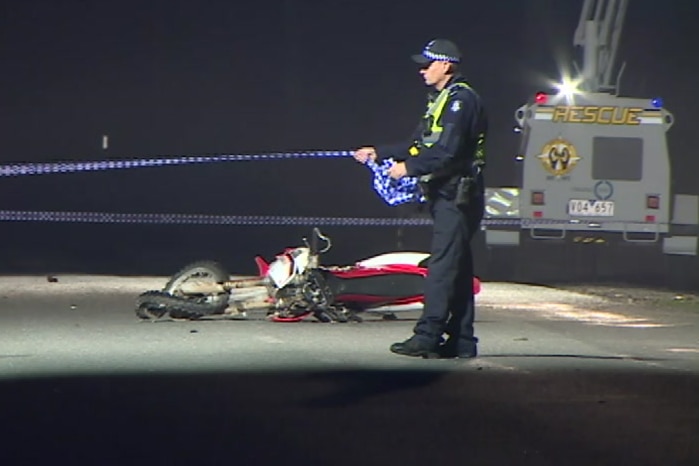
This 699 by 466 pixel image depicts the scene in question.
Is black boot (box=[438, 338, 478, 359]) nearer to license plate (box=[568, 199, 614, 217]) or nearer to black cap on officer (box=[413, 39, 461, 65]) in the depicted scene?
black cap on officer (box=[413, 39, 461, 65])

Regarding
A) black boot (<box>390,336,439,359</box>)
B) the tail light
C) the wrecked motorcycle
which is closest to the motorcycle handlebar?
the wrecked motorcycle

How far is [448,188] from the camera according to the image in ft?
26.7

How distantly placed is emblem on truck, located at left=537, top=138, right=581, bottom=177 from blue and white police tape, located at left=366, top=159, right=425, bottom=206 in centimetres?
996

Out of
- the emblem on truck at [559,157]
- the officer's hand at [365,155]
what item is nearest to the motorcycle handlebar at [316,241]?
the officer's hand at [365,155]

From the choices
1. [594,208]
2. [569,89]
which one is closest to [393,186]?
[594,208]

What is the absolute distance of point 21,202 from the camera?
2717 cm

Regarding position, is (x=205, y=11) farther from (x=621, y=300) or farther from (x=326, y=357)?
(x=326, y=357)

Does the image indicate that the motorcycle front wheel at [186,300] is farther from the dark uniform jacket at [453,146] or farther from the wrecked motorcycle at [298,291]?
the dark uniform jacket at [453,146]

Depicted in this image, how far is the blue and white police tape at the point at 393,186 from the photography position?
28.5 feet

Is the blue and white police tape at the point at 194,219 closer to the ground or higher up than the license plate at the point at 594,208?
closer to the ground

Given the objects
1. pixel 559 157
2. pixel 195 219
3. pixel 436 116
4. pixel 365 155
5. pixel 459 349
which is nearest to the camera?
pixel 436 116

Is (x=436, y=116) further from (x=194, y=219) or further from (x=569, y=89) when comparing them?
(x=194, y=219)

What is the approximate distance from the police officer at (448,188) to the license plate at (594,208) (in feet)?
36.5

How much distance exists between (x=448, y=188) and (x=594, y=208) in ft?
37.9
